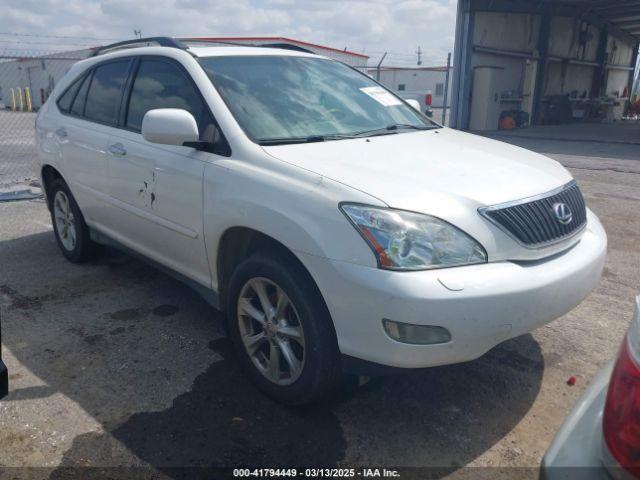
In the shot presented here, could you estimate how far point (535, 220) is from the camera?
2.56 metres

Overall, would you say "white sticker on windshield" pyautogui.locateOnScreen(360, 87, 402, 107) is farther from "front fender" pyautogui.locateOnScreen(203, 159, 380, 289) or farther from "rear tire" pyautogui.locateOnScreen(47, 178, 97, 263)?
"rear tire" pyautogui.locateOnScreen(47, 178, 97, 263)

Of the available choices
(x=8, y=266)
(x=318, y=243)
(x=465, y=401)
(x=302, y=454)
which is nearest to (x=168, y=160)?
(x=318, y=243)

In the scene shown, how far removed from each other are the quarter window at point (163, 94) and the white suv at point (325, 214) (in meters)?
0.02

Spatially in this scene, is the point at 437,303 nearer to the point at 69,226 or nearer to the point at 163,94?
the point at 163,94

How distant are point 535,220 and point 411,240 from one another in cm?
67

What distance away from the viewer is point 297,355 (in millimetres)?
2791

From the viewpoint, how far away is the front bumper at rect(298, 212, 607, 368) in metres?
2.21

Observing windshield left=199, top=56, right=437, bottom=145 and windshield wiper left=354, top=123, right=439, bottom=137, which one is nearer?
windshield left=199, top=56, right=437, bottom=145

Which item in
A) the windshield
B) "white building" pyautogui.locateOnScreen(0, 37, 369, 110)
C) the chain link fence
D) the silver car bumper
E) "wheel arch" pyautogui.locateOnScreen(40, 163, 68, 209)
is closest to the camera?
the silver car bumper

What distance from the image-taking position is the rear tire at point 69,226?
4742 mm

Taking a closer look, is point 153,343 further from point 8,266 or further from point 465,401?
point 8,266

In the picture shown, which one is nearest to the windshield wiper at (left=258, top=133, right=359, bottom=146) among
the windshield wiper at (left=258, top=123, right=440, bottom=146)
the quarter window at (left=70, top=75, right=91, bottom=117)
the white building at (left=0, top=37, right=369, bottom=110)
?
the windshield wiper at (left=258, top=123, right=440, bottom=146)

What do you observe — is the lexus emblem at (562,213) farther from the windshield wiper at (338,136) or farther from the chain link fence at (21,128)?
the chain link fence at (21,128)

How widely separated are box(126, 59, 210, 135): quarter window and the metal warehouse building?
17021 millimetres
